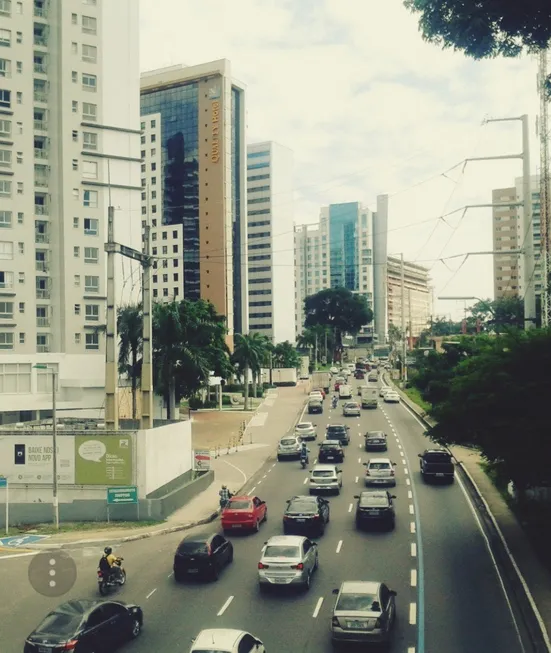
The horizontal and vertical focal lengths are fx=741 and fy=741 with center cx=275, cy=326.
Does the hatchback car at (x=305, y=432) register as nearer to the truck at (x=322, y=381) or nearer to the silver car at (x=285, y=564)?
the silver car at (x=285, y=564)

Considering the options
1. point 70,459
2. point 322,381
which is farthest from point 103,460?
point 322,381

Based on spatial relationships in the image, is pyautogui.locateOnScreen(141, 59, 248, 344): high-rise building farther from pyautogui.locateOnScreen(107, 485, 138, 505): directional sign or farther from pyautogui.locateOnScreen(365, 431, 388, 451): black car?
pyautogui.locateOnScreen(107, 485, 138, 505): directional sign

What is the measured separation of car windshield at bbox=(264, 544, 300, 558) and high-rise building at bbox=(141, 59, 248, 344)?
114 meters

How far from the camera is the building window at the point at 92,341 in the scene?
6906 cm

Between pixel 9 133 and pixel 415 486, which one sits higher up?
pixel 9 133

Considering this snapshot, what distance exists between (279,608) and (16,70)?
59.5 meters

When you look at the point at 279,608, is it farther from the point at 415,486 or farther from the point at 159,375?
the point at 159,375

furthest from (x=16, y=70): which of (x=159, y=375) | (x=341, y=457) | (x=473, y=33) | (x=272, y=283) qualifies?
(x=272, y=283)

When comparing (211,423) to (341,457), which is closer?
(341,457)

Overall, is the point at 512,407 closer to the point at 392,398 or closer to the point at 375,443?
the point at 375,443

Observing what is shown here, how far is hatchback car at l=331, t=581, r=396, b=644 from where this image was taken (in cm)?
1745

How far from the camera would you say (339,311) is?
632 ft

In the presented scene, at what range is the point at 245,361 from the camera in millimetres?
89562

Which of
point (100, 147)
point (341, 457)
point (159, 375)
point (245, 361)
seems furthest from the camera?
point (245, 361)
